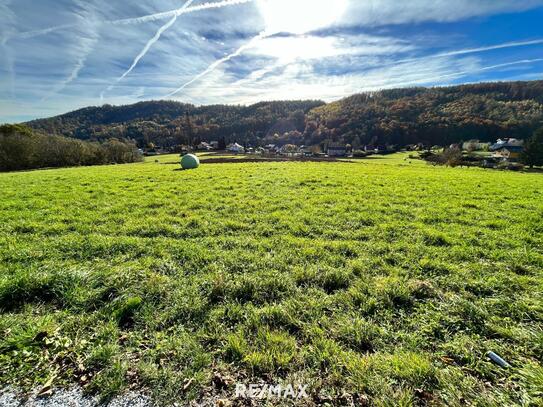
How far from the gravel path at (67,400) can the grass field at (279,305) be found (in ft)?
0.38

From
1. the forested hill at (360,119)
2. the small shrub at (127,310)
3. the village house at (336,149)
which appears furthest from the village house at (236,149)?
the small shrub at (127,310)

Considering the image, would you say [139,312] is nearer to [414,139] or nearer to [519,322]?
[519,322]

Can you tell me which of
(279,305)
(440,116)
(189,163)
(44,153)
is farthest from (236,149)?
(279,305)

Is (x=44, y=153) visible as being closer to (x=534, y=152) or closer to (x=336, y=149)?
(x=336, y=149)

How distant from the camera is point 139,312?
3963 mm

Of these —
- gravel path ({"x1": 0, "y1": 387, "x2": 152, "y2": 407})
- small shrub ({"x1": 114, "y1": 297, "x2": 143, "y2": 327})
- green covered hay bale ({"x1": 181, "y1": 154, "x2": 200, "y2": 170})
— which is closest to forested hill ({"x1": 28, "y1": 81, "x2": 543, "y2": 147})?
green covered hay bale ({"x1": 181, "y1": 154, "x2": 200, "y2": 170})

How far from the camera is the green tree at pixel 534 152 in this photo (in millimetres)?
50094

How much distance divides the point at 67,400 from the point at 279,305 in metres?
2.76

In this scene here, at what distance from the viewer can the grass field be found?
2.87 metres

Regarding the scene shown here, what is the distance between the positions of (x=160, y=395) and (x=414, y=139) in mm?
117640

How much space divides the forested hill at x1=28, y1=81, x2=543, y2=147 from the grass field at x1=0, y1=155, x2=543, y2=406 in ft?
356

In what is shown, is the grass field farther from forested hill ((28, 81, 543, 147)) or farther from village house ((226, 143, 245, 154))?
forested hill ((28, 81, 543, 147))

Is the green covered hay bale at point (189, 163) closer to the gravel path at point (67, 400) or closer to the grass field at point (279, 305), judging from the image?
the grass field at point (279, 305)

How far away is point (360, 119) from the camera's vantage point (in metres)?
120
